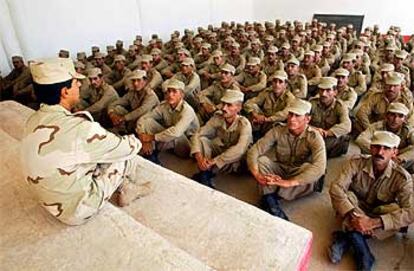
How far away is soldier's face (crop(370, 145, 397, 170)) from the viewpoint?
8.92ft

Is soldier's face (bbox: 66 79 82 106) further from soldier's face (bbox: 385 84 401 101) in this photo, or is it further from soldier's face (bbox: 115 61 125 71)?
soldier's face (bbox: 115 61 125 71)

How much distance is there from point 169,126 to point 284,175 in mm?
1663

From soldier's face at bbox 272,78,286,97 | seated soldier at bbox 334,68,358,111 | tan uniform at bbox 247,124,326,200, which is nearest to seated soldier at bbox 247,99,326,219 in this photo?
tan uniform at bbox 247,124,326,200

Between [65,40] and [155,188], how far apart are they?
6.67m

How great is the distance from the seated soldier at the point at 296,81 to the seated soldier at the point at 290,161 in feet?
→ 5.18

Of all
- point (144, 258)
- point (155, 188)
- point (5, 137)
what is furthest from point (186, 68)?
point (144, 258)

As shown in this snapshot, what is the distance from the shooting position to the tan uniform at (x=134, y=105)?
4.76 metres

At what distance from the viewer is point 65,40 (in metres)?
7.92

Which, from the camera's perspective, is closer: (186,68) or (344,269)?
(344,269)

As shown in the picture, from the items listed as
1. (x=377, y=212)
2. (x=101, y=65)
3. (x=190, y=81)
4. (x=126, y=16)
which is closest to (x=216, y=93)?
(x=190, y=81)

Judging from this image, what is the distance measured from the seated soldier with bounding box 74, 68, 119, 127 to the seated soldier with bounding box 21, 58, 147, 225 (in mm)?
3373

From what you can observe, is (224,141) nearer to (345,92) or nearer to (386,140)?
(386,140)

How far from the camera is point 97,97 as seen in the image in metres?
5.41

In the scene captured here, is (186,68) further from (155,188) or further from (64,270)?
(64,270)
